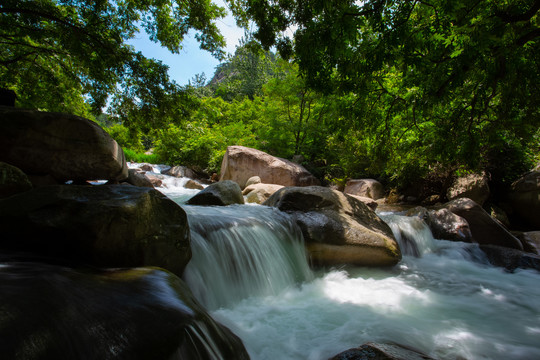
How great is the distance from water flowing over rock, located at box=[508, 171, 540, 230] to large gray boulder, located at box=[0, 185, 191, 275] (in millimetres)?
10838

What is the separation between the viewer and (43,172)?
5.09 m

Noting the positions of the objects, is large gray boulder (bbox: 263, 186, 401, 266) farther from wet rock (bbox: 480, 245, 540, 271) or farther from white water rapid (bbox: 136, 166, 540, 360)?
wet rock (bbox: 480, 245, 540, 271)

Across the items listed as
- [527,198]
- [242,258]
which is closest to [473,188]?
[527,198]

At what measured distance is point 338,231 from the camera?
15.8 feet

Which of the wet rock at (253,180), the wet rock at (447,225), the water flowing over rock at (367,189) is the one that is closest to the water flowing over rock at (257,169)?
the wet rock at (253,180)

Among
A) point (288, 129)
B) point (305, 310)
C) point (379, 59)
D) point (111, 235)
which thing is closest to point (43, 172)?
point (111, 235)

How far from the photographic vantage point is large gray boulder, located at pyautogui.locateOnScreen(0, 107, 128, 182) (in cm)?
476

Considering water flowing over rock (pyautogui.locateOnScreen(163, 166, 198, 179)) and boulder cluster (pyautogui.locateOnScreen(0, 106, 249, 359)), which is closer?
boulder cluster (pyautogui.locateOnScreen(0, 106, 249, 359))

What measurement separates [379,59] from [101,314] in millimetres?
3895

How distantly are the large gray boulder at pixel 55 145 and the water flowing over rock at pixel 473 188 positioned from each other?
11.5 meters

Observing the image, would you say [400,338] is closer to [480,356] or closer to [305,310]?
[480,356]

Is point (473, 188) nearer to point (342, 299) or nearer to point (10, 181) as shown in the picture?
point (342, 299)

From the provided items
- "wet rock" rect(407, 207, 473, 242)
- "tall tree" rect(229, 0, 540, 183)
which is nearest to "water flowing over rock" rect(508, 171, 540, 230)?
"wet rock" rect(407, 207, 473, 242)

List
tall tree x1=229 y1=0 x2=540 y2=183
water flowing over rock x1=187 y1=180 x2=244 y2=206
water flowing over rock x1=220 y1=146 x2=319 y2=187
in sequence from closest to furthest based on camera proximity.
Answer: tall tree x1=229 y1=0 x2=540 y2=183
water flowing over rock x1=187 y1=180 x2=244 y2=206
water flowing over rock x1=220 y1=146 x2=319 y2=187
